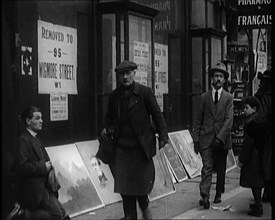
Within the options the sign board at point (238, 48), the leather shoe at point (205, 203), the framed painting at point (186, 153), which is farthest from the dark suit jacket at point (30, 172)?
the sign board at point (238, 48)

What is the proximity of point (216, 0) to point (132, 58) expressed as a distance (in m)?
4.69

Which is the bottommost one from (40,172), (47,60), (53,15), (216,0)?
(40,172)

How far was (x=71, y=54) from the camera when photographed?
857 centimetres

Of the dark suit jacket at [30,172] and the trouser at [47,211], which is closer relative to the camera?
the dark suit jacket at [30,172]

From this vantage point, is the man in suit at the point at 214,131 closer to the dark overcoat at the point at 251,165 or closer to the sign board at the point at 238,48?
the dark overcoat at the point at 251,165

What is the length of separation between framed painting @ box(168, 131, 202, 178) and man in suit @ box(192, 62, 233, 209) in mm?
2424

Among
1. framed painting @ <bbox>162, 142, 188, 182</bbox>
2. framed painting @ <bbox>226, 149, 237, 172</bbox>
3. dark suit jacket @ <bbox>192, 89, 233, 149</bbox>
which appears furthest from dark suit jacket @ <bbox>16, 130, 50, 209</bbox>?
framed painting @ <bbox>226, 149, 237, 172</bbox>

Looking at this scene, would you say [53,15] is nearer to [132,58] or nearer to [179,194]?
[132,58]

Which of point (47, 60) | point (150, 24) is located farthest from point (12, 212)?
point (150, 24)

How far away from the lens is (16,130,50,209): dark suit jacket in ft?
19.3

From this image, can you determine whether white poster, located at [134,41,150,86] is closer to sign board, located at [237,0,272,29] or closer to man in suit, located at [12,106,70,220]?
sign board, located at [237,0,272,29]

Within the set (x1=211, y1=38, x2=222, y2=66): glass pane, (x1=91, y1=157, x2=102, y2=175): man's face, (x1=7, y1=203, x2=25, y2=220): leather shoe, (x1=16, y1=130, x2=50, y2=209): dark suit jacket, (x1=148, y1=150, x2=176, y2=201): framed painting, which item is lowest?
(x1=148, y1=150, x2=176, y2=201): framed painting

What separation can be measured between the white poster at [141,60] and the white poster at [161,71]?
1.41 m

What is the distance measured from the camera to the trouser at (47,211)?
19.6 feet
